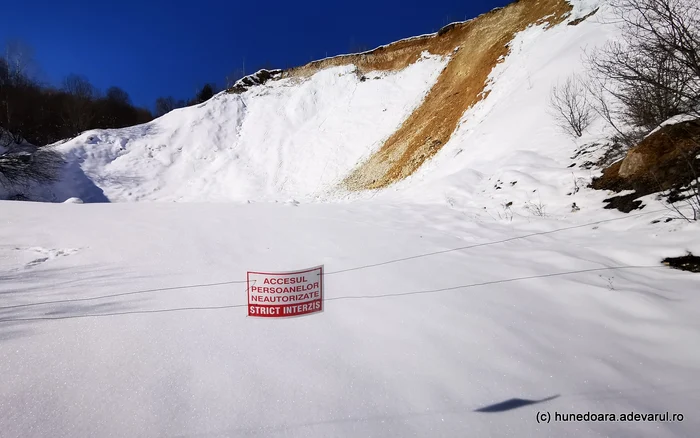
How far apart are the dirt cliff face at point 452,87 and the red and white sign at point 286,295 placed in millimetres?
12090

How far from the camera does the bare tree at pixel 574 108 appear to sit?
25.5 ft

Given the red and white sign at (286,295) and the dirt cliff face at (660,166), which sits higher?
the dirt cliff face at (660,166)

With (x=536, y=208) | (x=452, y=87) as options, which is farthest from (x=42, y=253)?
(x=452, y=87)

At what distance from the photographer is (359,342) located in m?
2.12

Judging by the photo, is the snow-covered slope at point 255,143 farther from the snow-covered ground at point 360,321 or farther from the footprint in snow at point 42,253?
the footprint in snow at point 42,253

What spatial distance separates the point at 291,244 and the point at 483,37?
2135 cm

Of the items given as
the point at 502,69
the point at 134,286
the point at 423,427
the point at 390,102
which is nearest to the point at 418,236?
the point at 423,427

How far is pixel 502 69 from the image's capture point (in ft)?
49.2

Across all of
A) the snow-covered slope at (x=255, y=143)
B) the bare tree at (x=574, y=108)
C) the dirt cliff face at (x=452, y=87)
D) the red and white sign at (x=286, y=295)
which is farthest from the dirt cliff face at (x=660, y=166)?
the snow-covered slope at (x=255, y=143)

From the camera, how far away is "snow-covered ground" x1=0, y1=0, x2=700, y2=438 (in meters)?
1.53

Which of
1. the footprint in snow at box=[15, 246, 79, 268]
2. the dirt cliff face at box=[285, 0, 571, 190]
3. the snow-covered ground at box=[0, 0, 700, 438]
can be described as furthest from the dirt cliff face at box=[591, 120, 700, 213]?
the dirt cliff face at box=[285, 0, 571, 190]

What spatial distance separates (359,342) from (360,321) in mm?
271

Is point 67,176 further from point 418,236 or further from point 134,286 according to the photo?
point 418,236

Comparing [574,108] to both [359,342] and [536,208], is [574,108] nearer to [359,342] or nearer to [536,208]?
[536,208]
